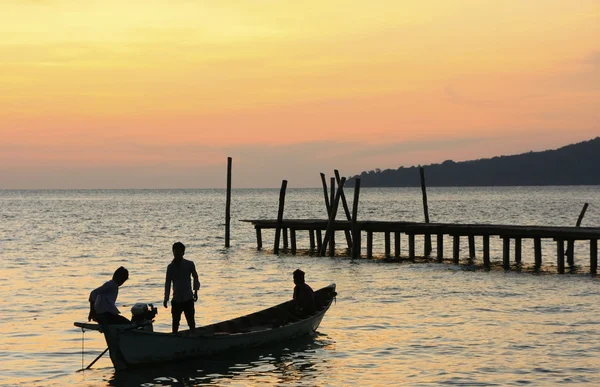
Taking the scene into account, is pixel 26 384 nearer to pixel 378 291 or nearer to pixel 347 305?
pixel 347 305

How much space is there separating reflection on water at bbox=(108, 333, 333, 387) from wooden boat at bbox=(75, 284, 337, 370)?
7.1 inches

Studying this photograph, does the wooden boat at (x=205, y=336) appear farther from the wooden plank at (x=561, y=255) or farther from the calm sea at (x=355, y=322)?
the wooden plank at (x=561, y=255)

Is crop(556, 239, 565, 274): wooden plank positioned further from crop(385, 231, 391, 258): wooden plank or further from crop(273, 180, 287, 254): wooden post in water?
crop(273, 180, 287, 254): wooden post in water

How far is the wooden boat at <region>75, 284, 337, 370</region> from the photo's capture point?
1614 centimetres

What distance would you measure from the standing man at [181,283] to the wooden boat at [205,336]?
443 mm

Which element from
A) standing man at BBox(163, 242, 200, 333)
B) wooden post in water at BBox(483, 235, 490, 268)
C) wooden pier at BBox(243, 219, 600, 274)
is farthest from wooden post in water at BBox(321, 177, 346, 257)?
standing man at BBox(163, 242, 200, 333)

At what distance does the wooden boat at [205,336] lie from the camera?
16141 mm

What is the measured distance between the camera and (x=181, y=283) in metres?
17.2

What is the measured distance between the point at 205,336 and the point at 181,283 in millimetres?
1122

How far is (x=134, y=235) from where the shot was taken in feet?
219

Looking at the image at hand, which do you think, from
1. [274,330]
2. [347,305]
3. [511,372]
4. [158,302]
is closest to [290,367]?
[274,330]

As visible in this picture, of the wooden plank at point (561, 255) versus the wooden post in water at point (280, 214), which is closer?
the wooden plank at point (561, 255)

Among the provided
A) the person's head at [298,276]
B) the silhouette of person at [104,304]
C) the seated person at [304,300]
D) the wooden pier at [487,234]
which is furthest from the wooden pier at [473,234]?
the silhouette of person at [104,304]

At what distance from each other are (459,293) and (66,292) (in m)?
12.6
